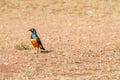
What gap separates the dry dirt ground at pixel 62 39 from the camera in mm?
11977

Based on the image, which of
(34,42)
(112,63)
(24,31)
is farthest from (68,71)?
(24,31)

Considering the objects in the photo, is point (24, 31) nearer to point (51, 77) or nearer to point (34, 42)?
point (34, 42)

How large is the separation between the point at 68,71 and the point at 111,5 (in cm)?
1446

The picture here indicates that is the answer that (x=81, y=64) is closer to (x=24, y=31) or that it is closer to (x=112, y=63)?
(x=112, y=63)

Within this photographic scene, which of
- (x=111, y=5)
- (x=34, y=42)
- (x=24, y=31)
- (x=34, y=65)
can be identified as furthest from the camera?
(x=111, y=5)

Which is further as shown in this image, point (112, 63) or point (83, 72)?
point (112, 63)

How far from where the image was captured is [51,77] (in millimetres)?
11359

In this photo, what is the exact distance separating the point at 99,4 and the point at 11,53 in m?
12.8

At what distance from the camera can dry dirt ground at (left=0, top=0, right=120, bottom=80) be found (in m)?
12.0

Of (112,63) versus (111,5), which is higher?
(111,5)

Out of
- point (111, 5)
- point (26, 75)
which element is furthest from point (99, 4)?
point (26, 75)

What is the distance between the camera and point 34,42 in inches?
555

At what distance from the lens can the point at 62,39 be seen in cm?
1722

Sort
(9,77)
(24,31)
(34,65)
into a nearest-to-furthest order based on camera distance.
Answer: (9,77) → (34,65) → (24,31)
